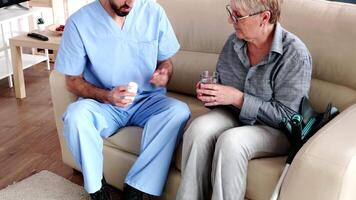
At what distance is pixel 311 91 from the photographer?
5.91 feet

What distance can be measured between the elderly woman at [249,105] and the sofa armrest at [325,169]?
0.20 m

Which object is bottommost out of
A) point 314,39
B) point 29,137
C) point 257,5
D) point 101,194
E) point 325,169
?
point 29,137

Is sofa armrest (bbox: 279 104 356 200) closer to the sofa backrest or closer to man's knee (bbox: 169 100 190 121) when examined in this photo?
the sofa backrest

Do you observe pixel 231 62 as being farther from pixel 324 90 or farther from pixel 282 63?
pixel 324 90

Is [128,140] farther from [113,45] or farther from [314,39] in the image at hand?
[314,39]

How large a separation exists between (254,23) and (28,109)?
1871mm

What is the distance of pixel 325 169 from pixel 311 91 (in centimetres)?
60

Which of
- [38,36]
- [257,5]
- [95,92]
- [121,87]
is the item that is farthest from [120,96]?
[38,36]

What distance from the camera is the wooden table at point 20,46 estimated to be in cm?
289

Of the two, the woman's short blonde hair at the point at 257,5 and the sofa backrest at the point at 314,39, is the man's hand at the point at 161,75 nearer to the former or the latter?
the sofa backrest at the point at 314,39

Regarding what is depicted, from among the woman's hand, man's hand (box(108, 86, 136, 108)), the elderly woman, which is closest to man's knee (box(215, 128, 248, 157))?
the elderly woman

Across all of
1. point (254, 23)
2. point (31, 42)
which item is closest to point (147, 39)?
point (254, 23)

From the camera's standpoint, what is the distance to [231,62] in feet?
5.67

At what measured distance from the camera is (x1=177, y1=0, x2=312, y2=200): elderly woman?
1.50 meters
